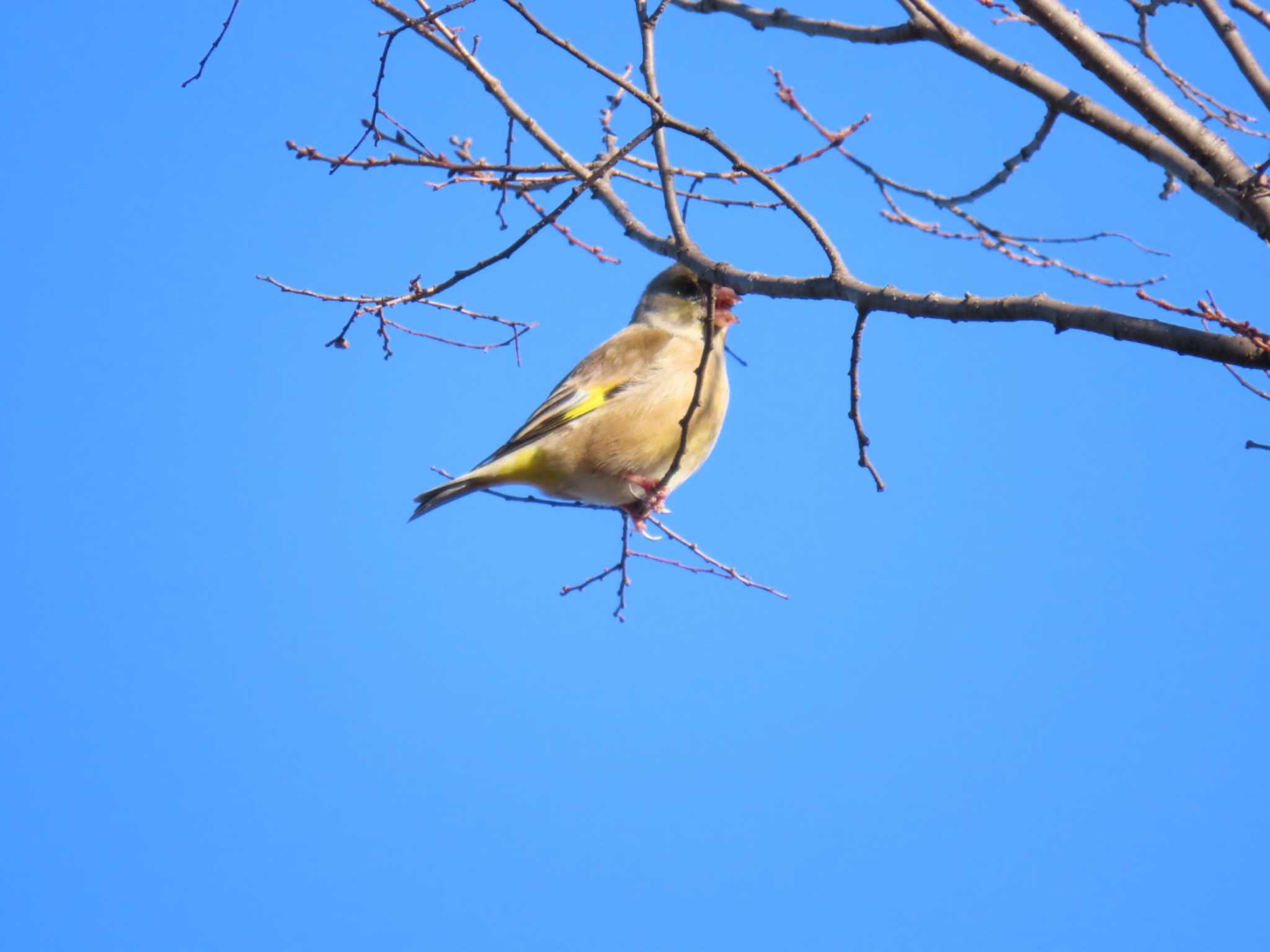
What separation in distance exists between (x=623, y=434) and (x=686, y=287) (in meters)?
1.20

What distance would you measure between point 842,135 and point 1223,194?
2056 millimetres

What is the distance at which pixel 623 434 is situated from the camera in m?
5.83

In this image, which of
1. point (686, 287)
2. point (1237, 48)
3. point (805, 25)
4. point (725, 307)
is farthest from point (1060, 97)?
point (686, 287)

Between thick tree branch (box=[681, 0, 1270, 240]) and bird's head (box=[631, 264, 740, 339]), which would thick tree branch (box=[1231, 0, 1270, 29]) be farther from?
bird's head (box=[631, 264, 740, 339])

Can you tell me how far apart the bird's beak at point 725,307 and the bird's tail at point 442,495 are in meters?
1.58

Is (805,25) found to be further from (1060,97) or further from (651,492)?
(651,492)

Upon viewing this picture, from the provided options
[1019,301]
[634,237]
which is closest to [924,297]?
[1019,301]

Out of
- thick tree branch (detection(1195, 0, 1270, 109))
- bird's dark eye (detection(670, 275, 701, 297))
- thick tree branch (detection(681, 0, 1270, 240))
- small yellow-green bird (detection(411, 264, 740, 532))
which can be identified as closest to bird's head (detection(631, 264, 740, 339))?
bird's dark eye (detection(670, 275, 701, 297))

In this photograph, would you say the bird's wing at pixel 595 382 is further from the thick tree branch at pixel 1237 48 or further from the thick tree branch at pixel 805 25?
the thick tree branch at pixel 1237 48

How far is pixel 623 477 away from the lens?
5883 mm

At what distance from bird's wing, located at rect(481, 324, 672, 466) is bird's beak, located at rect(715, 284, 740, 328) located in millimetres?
368

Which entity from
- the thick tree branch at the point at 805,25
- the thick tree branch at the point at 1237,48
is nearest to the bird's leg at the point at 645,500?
the thick tree branch at the point at 805,25

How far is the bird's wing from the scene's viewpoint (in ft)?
19.6

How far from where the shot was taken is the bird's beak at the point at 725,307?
609 centimetres
